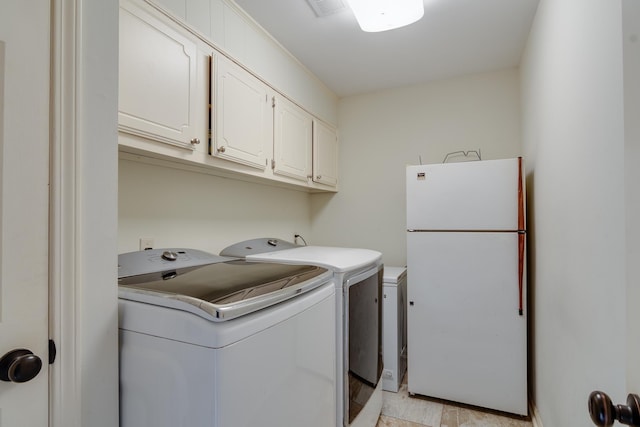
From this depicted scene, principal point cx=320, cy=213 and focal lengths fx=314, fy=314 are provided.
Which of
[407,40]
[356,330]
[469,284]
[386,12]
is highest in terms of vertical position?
[407,40]

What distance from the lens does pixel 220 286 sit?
97 centimetres

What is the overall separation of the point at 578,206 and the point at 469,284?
1.08 m

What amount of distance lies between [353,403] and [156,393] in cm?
101

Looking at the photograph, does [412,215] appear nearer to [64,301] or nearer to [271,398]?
[271,398]

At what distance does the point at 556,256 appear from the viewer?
144 centimetres

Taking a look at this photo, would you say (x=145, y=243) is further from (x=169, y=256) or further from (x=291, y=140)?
(x=291, y=140)

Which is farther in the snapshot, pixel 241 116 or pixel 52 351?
pixel 241 116

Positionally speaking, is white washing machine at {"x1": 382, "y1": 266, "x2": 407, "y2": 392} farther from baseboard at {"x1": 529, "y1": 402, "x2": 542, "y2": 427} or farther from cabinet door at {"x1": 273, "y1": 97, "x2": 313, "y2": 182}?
cabinet door at {"x1": 273, "y1": 97, "x2": 313, "y2": 182}

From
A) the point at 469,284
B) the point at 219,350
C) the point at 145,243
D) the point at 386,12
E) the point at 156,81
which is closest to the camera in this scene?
the point at 219,350

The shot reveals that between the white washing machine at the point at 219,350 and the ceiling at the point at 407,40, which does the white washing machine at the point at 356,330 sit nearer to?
the white washing machine at the point at 219,350

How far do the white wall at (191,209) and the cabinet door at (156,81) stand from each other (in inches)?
13.5

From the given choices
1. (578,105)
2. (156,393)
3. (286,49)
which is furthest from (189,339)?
(286,49)

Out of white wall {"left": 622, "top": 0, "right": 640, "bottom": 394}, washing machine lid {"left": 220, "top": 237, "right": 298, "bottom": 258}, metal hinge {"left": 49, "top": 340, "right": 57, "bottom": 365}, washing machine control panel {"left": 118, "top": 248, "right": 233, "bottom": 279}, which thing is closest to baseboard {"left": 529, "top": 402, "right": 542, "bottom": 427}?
white wall {"left": 622, "top": 0, "right": 640, "bottom": 394}

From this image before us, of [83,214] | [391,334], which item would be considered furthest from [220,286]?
[391,334]
